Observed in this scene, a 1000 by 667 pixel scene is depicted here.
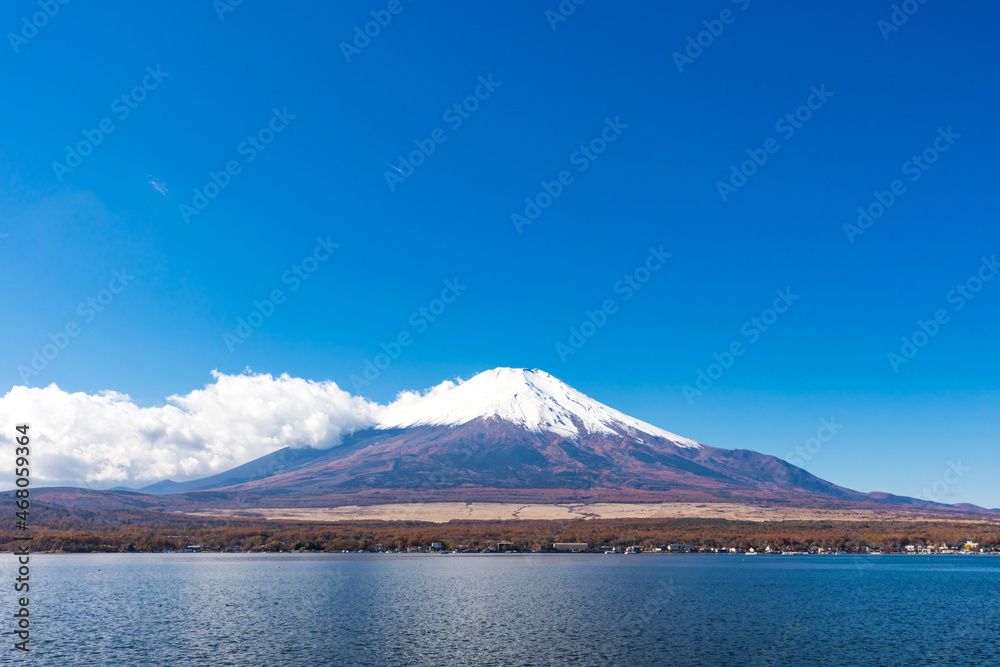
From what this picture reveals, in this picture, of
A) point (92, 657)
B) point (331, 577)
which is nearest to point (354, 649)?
point (92, 657)

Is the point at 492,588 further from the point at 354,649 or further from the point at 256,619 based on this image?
the point at 354,649

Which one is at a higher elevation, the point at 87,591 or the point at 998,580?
the point at 87,591

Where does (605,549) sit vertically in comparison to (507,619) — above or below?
below

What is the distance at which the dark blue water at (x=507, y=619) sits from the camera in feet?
132

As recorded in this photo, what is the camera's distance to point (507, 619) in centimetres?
5444

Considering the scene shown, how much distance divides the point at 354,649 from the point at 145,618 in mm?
23412

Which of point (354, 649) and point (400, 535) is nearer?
point (354, 649)

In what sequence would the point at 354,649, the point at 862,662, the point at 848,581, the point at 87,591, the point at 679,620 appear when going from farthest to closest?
the point at 848,581
the point at 87,591
the point at 679,620
the point at 354,649
the point at 862,662

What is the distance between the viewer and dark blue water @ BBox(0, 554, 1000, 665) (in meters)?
40.3

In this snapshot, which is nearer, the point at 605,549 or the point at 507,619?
the point at 507,619

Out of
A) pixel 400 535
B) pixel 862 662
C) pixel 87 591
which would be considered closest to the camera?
pixel 862 662

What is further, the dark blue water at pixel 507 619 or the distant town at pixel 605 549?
the distant town at pixel 605 549

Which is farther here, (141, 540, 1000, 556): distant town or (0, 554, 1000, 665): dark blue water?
(141, 540, 1000, 556): distant town

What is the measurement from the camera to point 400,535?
178875 millimetres
